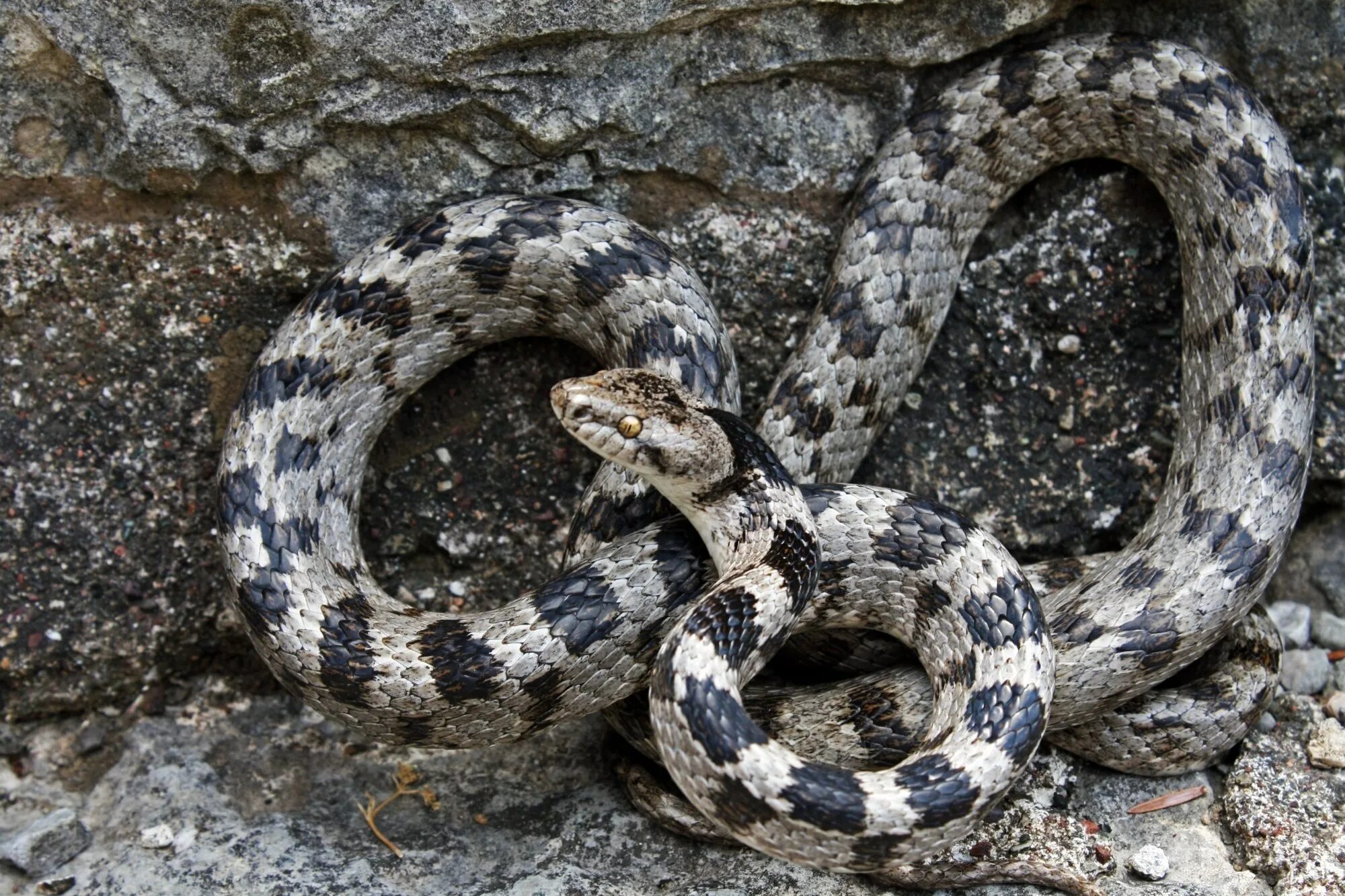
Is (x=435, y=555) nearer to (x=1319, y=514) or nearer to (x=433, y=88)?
(x=433, y=88)

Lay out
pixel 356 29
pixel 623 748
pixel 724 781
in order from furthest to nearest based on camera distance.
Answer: pixel 623 748
pixel 356 29
pixel 724 781

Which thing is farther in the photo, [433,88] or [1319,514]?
[1319,514]

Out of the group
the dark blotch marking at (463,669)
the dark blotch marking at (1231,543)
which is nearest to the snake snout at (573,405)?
the dark blotch marking at (463,669)

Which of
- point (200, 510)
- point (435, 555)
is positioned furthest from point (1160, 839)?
point (200, 510)

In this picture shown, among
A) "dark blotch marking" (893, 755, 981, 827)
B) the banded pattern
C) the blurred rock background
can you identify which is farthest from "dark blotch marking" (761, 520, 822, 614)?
the blurred rock background

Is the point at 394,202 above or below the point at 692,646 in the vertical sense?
above

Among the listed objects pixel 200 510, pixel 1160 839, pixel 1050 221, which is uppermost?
pixel 1050 221

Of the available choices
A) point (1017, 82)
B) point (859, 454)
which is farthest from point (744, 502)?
point (1017, 82)

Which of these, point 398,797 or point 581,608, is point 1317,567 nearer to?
point 581,608
